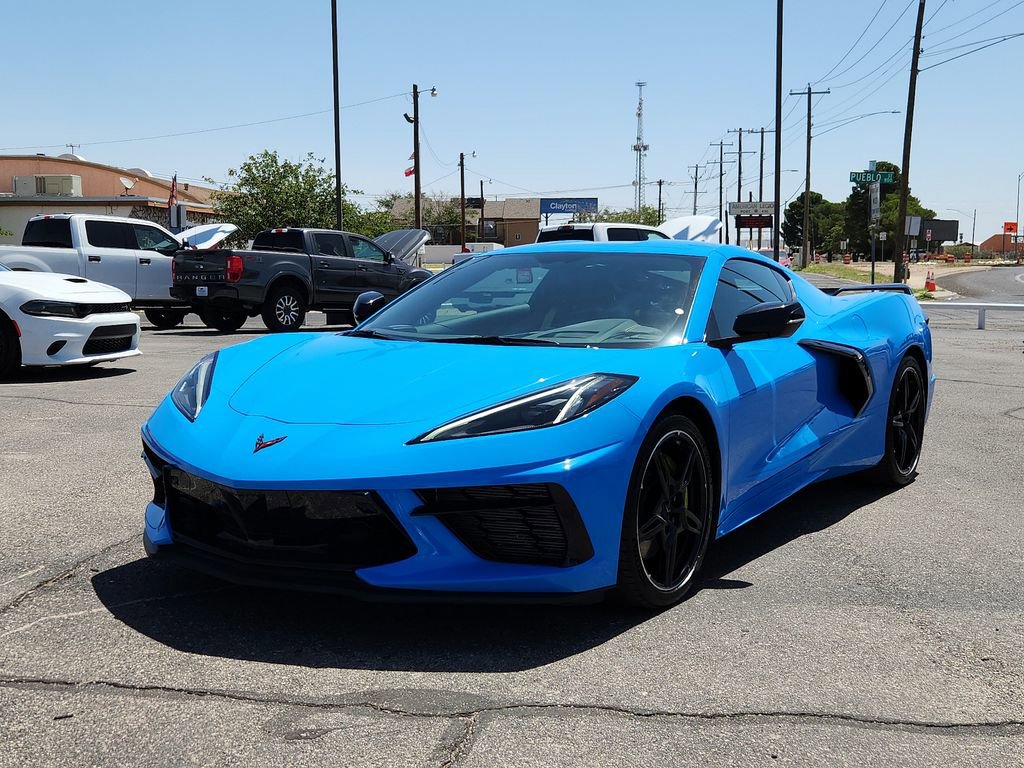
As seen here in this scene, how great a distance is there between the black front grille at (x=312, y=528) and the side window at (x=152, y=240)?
15329 millimetres

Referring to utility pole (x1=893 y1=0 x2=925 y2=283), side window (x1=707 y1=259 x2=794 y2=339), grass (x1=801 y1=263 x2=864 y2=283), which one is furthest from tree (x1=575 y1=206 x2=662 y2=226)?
side window (x1=707 y1=259 x2=794 y2=339)

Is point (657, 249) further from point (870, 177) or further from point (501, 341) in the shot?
point (870, 177)

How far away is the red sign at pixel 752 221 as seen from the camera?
2257 inches

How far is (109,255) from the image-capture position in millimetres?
16953

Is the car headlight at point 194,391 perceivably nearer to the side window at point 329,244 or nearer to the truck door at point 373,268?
the side window at point 329,244

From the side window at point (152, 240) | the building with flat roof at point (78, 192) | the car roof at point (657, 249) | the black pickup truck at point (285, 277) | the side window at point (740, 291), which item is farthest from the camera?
the building with flat roof at point (78, 192)

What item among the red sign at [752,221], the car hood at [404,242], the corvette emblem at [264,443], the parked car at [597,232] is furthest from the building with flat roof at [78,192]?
the corvette emblem at [264,443]

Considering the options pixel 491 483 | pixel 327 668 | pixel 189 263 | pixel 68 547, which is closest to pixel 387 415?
pixel 491 483

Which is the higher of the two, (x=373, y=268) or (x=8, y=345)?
(x=373, y=268)

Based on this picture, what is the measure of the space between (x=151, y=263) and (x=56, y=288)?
7.53m

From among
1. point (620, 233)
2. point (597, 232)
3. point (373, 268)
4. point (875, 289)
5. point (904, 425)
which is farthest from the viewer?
point (620, 233)

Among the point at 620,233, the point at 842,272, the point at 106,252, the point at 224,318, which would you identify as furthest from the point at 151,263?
the point at 842,272

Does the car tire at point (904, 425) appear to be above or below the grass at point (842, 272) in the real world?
above

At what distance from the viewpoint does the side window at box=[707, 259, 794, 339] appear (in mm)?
4410
